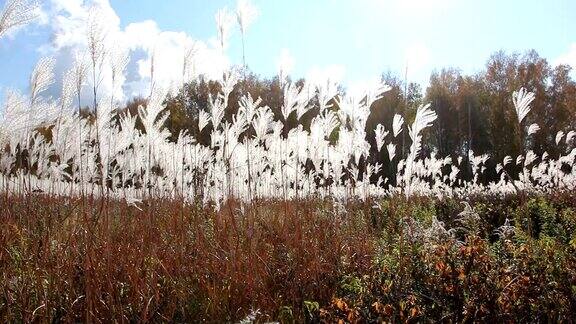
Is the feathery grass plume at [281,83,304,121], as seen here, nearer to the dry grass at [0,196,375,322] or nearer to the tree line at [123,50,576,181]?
the dry grass at [0,196,375,322]

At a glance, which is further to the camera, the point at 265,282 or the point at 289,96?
the point at 289,96


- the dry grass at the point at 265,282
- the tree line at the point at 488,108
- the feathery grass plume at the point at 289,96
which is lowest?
the dry grass at the point at 265,282

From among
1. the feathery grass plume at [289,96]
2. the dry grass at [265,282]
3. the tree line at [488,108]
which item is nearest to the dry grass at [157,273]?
the dry grass at [265,282]

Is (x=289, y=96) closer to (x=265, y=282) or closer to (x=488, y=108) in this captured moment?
(x=265, y=282)

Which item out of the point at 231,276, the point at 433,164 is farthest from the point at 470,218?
the point at 433,164

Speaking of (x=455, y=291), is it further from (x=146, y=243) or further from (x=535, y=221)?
(x=535, y=221)

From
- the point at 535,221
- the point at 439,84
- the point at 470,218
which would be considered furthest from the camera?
the point at 439,84

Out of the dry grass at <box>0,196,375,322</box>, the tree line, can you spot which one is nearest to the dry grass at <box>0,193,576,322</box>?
the dry grass at <box>0,196,375,322</box>

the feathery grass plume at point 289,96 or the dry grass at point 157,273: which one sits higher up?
the feathery grass plume at point 289,96

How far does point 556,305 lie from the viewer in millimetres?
2889

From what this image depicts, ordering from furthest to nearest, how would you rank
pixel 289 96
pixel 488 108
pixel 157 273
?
pixel 488 108 → pixel 289 96 → pixel 157 273

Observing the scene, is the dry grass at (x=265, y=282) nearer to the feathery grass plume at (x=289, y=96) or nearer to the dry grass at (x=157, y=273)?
the dry grass at (x=157, y=273)

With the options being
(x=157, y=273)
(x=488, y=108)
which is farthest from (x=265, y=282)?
(x=488, y=108)

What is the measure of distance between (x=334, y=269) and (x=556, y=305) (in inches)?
58.6
